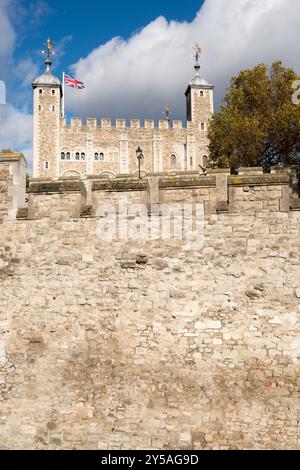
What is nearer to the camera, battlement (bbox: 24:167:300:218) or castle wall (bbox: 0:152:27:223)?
battlement (bbox: 24:167:300:218)

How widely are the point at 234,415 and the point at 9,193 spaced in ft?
17.4

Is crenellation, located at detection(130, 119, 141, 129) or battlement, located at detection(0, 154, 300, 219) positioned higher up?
crenellation, located at detection(130, 119, 141, 129)

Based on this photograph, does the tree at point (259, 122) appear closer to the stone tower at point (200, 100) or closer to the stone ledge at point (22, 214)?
the stone ledge at point (22, 214)

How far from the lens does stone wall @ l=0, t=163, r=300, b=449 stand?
6.65m

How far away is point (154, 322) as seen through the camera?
694 centimetres

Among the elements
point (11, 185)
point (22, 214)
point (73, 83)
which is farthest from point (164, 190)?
point (73, 83)

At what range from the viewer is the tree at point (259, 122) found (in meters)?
21.8

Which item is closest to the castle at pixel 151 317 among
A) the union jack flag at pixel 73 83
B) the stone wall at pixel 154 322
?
the stone wall at pixel 154 322

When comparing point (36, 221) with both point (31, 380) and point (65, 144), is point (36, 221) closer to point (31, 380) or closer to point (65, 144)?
point (31, 380)

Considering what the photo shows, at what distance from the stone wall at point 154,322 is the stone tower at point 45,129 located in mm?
54348

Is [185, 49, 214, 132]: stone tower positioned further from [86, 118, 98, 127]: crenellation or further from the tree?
the tree

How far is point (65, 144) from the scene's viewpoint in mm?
60938

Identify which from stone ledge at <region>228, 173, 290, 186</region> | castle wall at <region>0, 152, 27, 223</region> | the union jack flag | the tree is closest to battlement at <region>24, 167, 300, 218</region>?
stone ledge at <region>228, 173, 290, 186</region>
